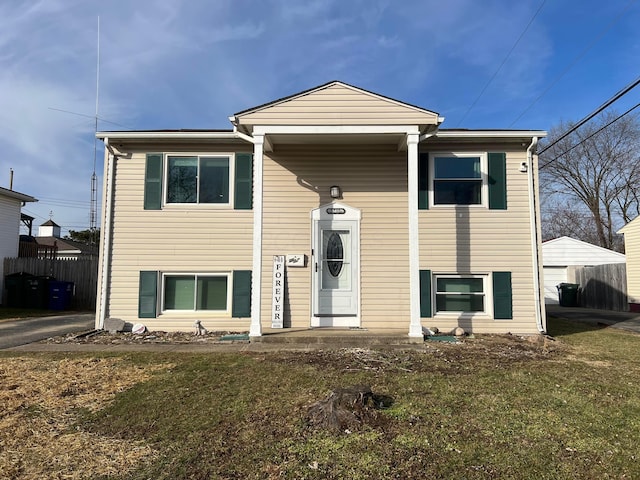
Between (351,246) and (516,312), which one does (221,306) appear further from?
(516,312)

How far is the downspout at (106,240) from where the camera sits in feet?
27.5

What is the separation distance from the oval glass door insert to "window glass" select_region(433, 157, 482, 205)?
7.18 ft

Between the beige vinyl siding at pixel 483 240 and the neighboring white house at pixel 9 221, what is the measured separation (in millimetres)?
15502

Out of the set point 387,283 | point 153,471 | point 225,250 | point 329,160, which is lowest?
point 153,471

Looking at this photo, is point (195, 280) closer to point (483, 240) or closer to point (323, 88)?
point (323, 88)

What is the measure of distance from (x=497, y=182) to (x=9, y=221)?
17.5 m

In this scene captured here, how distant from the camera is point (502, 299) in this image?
8.30 meters

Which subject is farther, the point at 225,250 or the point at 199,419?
the point at 225,250

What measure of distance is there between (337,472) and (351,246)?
593 centimetres

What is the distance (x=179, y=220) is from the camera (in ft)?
28.1

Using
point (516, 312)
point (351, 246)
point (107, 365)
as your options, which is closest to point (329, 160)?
point (351, 246)

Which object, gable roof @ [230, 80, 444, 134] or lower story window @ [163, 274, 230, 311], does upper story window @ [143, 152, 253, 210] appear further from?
lower story window @ [163, 274, 230, 311]

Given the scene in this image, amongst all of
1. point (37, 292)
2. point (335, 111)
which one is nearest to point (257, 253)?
point (335, 111)

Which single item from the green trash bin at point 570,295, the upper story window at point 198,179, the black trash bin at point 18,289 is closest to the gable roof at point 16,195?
the black trash bin at point 18,289
